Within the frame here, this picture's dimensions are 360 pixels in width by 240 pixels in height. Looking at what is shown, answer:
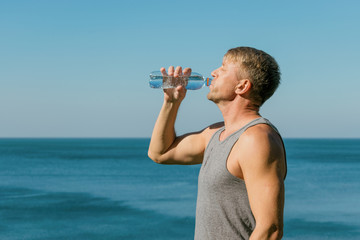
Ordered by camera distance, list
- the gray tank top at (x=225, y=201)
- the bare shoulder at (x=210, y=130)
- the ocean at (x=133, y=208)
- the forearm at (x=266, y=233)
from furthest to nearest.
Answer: the ocean at (x=133, y=208) → the bare shoulder at (x=210, y=130) → the gray tank top at (x=225, y=201) → the forearm at (x=266, y=233)

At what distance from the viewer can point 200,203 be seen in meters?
2.34

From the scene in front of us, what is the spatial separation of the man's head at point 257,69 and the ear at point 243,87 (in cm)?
2

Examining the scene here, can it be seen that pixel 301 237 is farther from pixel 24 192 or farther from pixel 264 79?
pixel 24 192

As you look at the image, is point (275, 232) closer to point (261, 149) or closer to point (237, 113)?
point (261, 149)

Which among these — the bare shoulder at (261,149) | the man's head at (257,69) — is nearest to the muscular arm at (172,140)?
the man's head at (257,69)

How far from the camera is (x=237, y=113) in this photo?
2395 millimetres

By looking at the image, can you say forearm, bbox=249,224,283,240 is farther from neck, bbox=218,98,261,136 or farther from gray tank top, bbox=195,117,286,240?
neck, bbox=218,98,261,136

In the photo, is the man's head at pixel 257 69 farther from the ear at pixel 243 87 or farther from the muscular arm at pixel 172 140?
the muscular arm at pixel 172 140

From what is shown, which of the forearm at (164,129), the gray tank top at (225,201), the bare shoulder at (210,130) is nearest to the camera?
the gray tank top at (225,201)

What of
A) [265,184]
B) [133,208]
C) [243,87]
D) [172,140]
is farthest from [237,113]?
[133,208]

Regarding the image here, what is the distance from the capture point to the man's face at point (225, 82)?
2.36 metres

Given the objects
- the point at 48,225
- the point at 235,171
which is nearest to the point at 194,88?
the point at 235,171

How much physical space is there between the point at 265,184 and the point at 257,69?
578 mm

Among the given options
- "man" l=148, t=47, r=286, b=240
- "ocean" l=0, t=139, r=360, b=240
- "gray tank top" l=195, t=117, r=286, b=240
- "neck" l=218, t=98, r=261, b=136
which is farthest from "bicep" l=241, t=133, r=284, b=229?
"ocean" l=0, t=139, r=360, b=240
